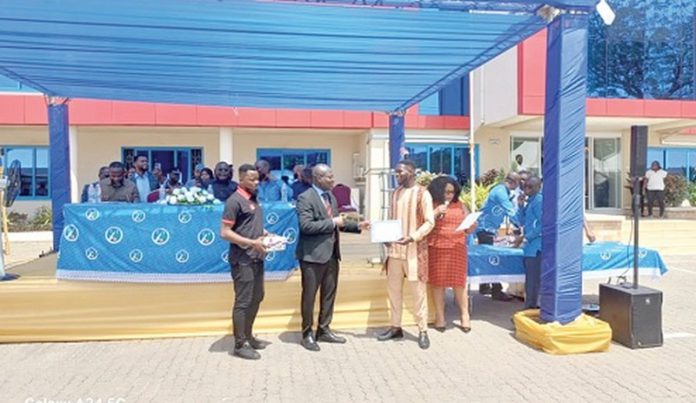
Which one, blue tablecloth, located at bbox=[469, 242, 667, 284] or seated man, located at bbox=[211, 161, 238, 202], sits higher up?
seated man, located at bbox=[211, 161, 238, 202]

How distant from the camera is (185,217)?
19.6 feet

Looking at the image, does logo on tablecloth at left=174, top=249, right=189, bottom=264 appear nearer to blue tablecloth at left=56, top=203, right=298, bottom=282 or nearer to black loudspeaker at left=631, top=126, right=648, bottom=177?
blue tablecloth at left=56, top=203, right=298, bottom=282

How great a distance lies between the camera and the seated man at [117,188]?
7332 mm

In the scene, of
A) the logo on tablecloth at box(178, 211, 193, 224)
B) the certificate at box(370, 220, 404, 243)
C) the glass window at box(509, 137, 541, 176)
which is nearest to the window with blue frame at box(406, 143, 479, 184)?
the glass window at box(509, 137, 541, 176)

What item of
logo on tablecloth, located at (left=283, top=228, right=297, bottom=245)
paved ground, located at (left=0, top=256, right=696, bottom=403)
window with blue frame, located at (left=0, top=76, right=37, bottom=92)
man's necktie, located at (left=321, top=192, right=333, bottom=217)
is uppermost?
window with blue frame, located at (left=0, top=76, right=37, bottom=92)

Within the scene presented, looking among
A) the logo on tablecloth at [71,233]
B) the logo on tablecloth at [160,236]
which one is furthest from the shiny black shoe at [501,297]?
the logo on tablecloth at [71,233]

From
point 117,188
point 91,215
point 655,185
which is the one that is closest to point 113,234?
point 91,215

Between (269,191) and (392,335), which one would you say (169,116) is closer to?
(269,191)

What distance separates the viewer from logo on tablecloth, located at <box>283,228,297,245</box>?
247 inches

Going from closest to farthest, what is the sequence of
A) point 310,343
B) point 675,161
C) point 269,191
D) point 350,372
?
1. point 350,372
2. point 310,343
3. point 269,191
4. point 675,161

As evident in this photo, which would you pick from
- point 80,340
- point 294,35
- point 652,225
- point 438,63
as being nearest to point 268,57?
point 294,35

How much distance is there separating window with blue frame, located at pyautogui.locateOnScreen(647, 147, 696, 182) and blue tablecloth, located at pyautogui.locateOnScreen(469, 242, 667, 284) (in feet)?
44.3

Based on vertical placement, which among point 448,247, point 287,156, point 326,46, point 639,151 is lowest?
point 448,247

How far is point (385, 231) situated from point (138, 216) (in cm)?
270
